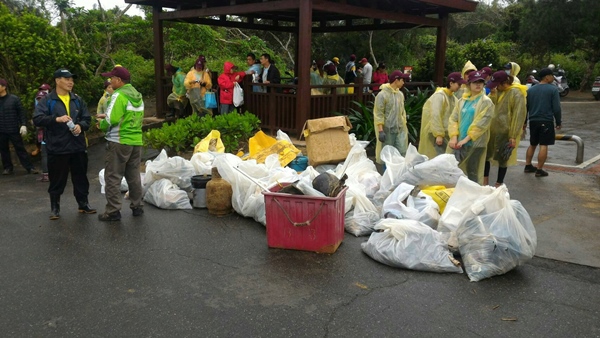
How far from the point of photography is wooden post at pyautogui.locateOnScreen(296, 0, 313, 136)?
30.2ft

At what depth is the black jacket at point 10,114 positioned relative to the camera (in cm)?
835

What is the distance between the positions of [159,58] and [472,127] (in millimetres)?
8620

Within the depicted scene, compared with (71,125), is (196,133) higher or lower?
lower

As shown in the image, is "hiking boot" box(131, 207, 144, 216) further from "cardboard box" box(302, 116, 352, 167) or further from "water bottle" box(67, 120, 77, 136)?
"cardboard box" box(302, 116, 352, 167)

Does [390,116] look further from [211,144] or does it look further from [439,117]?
[211,144]

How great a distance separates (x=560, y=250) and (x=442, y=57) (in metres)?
8.54

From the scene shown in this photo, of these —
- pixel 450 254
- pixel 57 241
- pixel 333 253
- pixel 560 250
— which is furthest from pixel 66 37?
pixel 560 250

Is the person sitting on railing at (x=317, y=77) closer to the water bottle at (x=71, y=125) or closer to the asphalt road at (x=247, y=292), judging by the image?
the water bottle at (x=71, y=125)

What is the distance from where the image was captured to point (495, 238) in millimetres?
4406

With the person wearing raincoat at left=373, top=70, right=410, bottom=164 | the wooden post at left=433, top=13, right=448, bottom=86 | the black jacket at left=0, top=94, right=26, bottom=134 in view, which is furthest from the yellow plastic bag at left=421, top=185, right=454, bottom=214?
the wooden post at left=433, top=13, right=448, bottom=86

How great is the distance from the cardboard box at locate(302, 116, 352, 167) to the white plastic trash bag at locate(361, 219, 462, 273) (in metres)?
3.02

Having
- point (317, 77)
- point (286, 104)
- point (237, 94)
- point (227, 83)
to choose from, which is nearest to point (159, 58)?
point (227, 83)

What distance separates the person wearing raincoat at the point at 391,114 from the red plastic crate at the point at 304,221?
9.26ft

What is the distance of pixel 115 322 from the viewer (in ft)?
11.8
